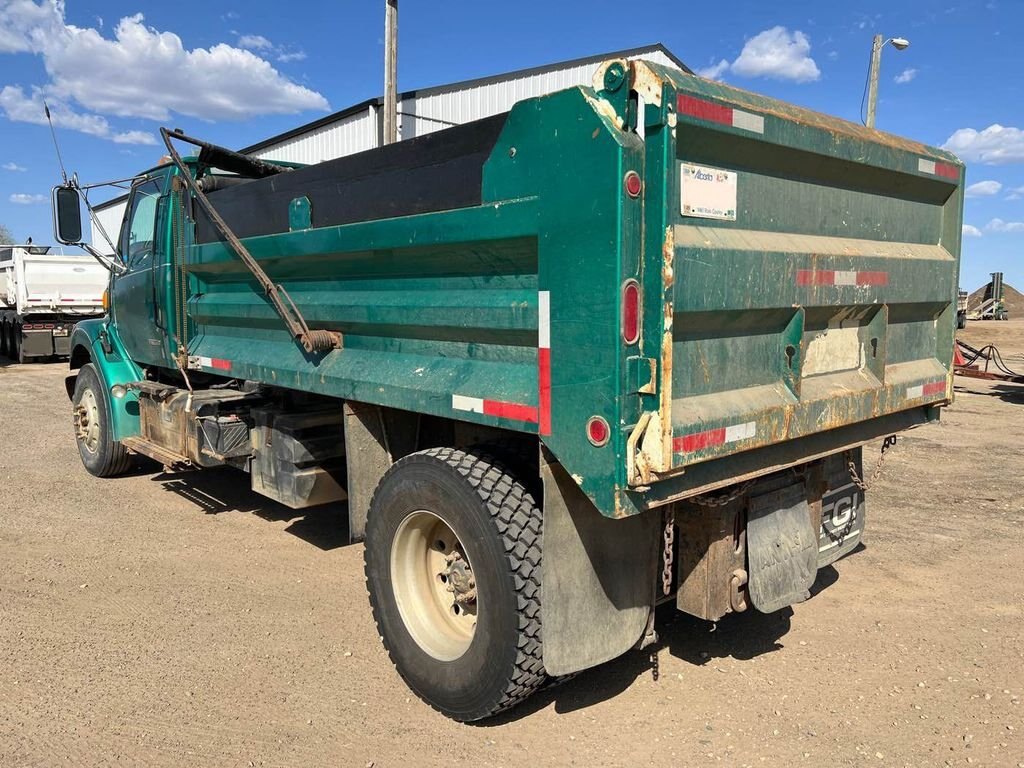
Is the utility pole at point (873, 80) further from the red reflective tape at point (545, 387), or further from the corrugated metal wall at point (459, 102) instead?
the red reflective tape at point (545, 387)

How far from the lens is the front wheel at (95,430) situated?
6812mm

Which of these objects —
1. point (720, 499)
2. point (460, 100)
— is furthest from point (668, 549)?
point (460, 100)

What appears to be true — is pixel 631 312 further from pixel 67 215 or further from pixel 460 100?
pixel 460 100

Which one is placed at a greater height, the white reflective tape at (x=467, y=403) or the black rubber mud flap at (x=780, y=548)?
the white reflective tape at (x=467, y=403)

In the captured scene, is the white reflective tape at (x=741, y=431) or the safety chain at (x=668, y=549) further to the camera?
the safety chain at (x=668, y=549)

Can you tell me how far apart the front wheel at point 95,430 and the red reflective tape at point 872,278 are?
5898 millimetres

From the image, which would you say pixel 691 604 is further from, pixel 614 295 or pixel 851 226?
pixel 851 226

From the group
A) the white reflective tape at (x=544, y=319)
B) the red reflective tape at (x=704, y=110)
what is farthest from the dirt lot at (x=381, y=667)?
the red reflective tape at (x=704, y=110)

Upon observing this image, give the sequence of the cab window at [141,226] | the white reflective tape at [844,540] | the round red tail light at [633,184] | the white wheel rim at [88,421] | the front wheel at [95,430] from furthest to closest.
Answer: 1. the white wheel rim at [88,421]
2. the front wheel at [95,430]
3. the cab window at [141,226]
4. the white reflective tape at [844,540]
5. the round red tail light at [633,184]

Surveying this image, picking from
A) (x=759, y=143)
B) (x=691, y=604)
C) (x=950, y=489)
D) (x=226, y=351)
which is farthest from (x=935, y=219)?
(x=226, y=351)

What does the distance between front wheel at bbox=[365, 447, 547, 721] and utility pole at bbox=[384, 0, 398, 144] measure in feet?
28.2

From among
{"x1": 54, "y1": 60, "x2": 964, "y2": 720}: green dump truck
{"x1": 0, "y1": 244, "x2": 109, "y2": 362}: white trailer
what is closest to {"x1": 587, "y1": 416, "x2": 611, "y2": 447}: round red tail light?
{"x1": 54, "y1": 60, "x2": 964, "y2": 720}: green dump truck

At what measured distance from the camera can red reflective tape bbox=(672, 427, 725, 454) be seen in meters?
2.60

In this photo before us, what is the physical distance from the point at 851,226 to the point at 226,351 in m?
3.75
